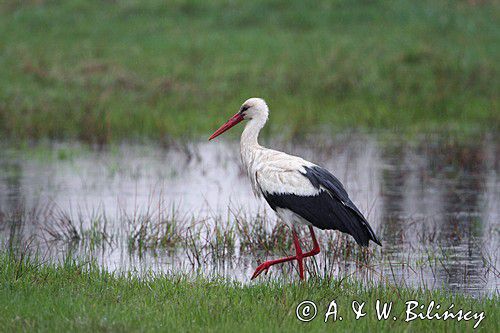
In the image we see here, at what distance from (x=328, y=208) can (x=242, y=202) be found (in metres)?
3.93

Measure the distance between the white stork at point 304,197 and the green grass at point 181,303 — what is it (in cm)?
41

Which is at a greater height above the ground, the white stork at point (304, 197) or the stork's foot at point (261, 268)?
the white stork at point (304, 197)

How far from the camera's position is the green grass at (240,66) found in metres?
16.8

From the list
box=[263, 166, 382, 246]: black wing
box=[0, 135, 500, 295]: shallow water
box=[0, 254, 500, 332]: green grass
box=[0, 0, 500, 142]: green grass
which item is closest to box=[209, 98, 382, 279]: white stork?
box=[263, 166, 382, 246]: black wing

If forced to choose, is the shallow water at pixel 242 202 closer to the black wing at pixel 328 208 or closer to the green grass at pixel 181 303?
the black wing at pixel 328 208

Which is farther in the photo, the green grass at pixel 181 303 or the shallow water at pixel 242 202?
the shallow water at pixel 242 202

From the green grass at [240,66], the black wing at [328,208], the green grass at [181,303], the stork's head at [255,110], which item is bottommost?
the green grass at [181,303]

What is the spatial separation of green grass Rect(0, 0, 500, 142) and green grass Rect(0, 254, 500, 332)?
8.61 meters

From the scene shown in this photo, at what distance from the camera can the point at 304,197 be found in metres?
7.44

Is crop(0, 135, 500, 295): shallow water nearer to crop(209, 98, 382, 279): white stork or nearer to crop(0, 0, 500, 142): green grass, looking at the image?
crop(209, 98, 382, 279): white stork

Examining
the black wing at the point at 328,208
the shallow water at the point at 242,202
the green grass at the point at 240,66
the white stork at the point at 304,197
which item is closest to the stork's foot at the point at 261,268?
the white stork at the point at 304,197

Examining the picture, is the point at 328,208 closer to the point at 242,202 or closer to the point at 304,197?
the point at 304,197

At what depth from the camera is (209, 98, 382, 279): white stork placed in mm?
7215

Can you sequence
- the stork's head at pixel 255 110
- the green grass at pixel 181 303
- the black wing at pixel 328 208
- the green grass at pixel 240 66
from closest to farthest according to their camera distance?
1. the green grass at pixel 181 303
2. the black wing at pixel 328 208
3. the stork's head at pixel 255 110
4. the green grass at pixel 240 66
